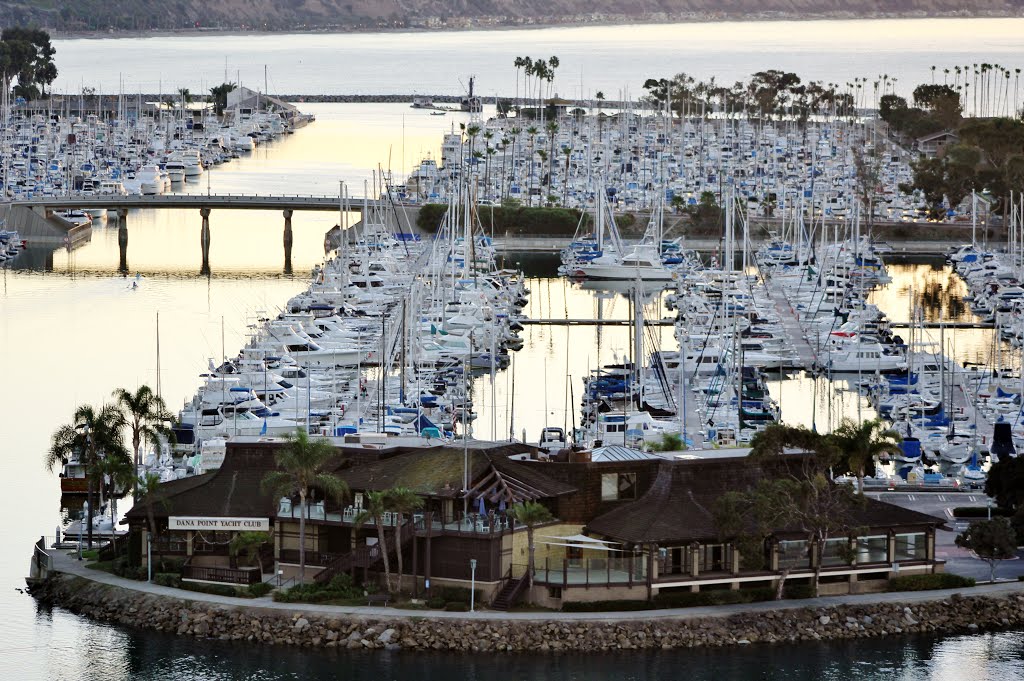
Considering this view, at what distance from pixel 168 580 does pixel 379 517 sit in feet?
21.8

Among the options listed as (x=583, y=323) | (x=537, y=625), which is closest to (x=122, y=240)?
(x=583, y=323)

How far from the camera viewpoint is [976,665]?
55.8m

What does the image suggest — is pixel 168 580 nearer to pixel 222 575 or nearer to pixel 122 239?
pixel 222 575

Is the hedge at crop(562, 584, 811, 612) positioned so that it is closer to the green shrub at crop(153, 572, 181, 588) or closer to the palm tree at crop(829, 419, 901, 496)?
the palm tree at crop(829, 419, 901, 496)

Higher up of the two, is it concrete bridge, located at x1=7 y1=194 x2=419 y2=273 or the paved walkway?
concrete bridge, located at x1=7 y1=194 x2=419 y2=273

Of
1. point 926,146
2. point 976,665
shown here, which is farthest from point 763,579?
point 926,146

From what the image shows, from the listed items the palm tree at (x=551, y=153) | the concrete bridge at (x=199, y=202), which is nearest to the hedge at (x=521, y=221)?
the concrete bridge at (x=199, y=202)

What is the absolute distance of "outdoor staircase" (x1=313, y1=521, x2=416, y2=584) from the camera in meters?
57.0

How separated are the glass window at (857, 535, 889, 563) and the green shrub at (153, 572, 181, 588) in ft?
60.7

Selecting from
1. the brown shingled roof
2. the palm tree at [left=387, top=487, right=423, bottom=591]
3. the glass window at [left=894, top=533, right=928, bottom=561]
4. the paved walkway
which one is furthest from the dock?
the palm tree at [left=387, top=487, right=423, bottom=591]

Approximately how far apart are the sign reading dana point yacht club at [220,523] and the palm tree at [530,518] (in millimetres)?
7294

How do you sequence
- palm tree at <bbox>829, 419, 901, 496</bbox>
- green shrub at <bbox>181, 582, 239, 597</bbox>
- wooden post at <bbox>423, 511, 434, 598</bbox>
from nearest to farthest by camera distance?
wooden post at <bbox>423, 511, 434, 598</bbox>
green shrub at <bbox>181, 582, 239, 597</bbox>
palm tree at <bbox>829, 419, 901, 496</bbox>

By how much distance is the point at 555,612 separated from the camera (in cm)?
5588

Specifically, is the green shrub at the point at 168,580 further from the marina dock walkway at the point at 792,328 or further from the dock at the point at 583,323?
the dock at the point at 583,323
